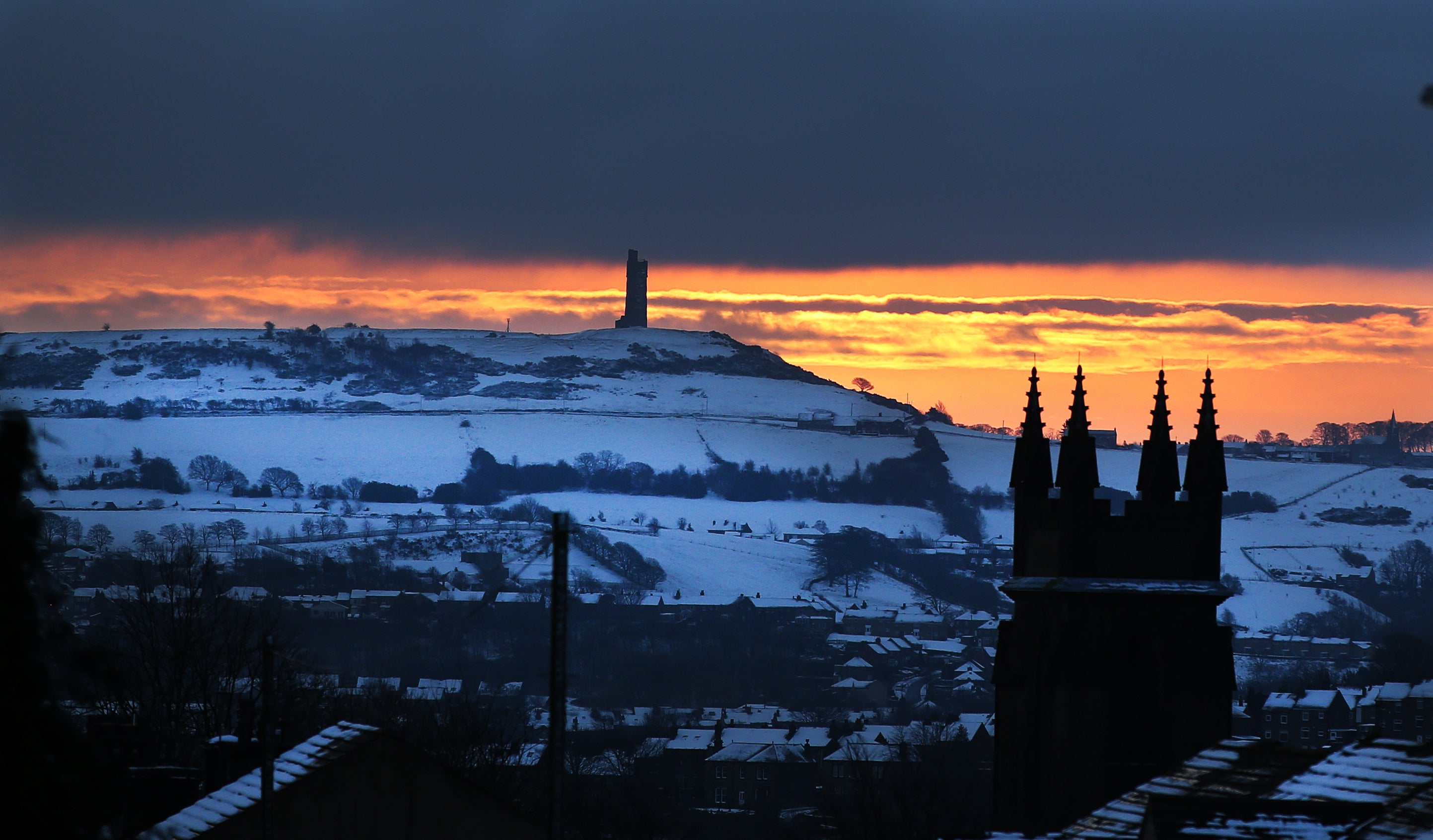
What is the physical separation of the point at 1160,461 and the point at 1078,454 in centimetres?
191

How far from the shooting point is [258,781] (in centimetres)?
3409

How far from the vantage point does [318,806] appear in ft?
110

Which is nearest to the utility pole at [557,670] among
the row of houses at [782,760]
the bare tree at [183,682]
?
the bare tree at [183,682]

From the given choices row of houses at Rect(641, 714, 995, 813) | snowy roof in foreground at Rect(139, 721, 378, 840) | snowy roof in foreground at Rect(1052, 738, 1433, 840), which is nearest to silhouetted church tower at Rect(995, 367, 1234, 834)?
snowy roof in foreground at Rect(1052, 738, 1433, 840)

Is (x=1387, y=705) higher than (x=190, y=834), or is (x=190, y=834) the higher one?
(x=190, y=834)

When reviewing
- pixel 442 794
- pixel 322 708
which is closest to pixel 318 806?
pixel 442 794

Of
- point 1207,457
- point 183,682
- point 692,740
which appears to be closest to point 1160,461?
point 1207,457

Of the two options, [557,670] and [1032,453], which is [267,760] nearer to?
[557,670]

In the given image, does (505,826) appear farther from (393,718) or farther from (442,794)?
(393,718)

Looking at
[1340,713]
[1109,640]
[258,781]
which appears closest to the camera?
[258,781]

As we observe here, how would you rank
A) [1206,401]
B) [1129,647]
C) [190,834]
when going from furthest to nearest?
[1206,401] → [1129,647] → [190,834]

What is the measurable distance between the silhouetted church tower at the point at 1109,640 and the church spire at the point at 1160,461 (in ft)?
0.12

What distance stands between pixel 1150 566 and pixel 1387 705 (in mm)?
100786

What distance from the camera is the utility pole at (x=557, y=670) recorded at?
25.8m
